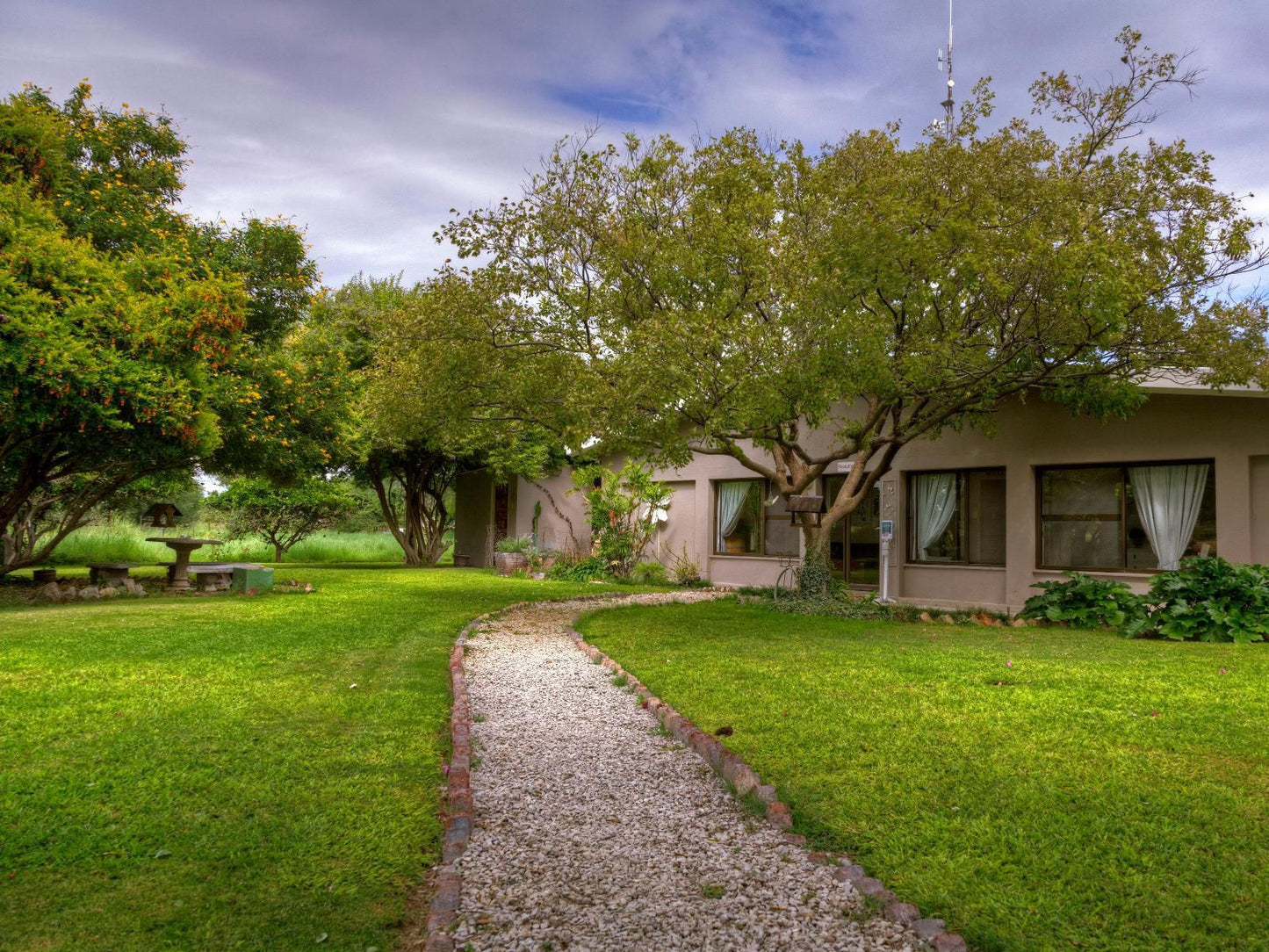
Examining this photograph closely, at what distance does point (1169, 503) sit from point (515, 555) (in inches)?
525

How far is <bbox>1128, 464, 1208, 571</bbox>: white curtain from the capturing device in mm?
10672

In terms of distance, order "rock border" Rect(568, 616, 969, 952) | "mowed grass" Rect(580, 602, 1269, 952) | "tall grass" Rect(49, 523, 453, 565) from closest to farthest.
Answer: "rock border" Rect(568, 616, 969, 952)
"mowed grass" Rect(580, 602, 1269, 952)
"tall grass" Rect(49, 523, 453, 565)

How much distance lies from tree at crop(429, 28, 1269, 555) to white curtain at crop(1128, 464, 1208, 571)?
6.24 feet

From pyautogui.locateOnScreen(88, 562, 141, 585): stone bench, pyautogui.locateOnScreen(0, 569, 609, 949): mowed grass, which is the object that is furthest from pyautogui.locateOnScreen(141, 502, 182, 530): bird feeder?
pyautogui.locateOnScreen(0, 569, 609, 949): mowed grass

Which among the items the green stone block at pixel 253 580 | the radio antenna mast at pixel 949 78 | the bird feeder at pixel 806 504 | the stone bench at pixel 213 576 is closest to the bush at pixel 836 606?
the bird feeder at pixel 806 504

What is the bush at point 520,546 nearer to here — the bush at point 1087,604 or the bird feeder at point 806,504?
the bird feeder at point 806,504

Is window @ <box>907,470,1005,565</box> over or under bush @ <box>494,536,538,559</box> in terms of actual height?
over

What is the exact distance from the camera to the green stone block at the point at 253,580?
13.6 metres

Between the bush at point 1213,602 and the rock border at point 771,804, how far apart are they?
20.4ft

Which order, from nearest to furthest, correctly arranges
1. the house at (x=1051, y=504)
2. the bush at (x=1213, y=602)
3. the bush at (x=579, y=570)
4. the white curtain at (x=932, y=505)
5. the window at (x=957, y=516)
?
the bush at (x=1213, y=602) < the house at (x=1051, y=504) < the window at (x=957, y=516) < the white curtain at (x=932, y=505) < the bush at (x=579, y=570)

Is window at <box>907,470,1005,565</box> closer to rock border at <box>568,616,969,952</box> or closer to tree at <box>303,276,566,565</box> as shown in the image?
tree at <box>303,276,566,565</box>

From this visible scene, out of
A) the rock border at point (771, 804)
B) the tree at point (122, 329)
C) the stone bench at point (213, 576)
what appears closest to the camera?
the rock border at point (771, 804)

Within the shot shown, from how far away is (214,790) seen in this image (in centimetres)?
386

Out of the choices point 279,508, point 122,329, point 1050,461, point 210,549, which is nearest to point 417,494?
point 279,508
